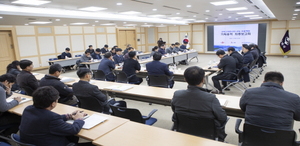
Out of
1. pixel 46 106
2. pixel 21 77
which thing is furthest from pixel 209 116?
pixel 21 77

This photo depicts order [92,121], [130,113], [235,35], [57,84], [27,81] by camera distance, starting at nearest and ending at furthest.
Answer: [92,121]
[130,113]
[57,84]
[27,81]
[235,35]

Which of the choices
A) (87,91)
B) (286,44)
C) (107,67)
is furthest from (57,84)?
(286,44)

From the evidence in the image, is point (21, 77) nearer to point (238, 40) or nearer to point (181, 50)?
point (181, 50)

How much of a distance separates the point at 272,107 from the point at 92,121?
73.1 inches

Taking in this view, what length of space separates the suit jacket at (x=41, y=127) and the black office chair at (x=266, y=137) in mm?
1727

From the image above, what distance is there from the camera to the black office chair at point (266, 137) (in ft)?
5.87

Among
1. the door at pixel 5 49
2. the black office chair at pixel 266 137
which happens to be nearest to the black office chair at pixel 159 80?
the black office chair at pixel 266 137

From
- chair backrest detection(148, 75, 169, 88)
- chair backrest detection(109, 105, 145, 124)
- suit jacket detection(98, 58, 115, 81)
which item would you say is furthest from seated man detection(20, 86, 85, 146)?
suit jacket detection(98, 58, 115, 81)

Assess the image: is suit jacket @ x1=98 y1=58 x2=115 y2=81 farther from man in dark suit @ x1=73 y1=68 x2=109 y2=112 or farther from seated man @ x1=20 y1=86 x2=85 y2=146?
seated man @ x1=20 y1=86 x2=85 y2=146

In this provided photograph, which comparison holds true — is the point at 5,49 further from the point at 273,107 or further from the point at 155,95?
the point at 273,107

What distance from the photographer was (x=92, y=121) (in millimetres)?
2283

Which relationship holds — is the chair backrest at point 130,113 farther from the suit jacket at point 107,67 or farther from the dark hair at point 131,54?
the suit jacket at point 107,67

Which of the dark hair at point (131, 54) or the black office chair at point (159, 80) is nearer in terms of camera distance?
the black office chair at point (159, 80)

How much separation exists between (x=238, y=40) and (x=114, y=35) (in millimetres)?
9228
